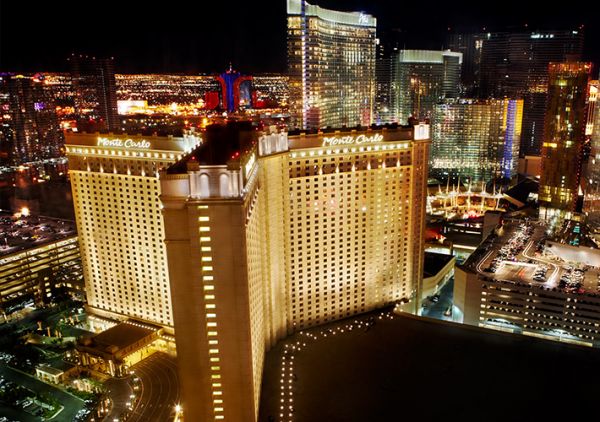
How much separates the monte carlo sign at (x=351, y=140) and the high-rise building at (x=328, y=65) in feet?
158

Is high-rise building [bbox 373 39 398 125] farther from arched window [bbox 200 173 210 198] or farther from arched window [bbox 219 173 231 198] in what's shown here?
arched window [bbox 200 173 210 198]

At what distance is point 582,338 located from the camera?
70.1 metres

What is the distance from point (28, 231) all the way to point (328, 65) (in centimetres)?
7106

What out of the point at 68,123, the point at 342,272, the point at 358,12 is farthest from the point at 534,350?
the point at 68,123

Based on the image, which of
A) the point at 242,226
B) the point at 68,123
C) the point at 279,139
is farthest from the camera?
the point at 68,123

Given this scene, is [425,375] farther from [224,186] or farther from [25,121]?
[25,121]

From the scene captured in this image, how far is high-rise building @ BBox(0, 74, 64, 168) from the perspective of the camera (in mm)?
180375

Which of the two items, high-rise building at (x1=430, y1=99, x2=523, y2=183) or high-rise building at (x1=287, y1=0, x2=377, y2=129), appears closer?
high-rise building at (x1=287, y1=0, x2=377, y2=129)

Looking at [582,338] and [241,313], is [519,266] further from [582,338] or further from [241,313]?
[241,313]

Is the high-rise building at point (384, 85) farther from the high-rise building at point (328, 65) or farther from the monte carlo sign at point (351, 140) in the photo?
the monte carlo sign at point (351, 140)

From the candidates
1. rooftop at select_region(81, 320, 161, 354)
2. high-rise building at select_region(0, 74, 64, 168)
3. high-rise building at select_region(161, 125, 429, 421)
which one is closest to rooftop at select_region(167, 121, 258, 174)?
high-rise building at select_region(161, 125, 429, 421)

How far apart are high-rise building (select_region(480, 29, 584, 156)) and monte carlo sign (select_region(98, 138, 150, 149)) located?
156m

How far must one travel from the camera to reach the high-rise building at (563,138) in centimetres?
11862

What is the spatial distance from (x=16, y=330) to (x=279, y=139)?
52937 millimetres
